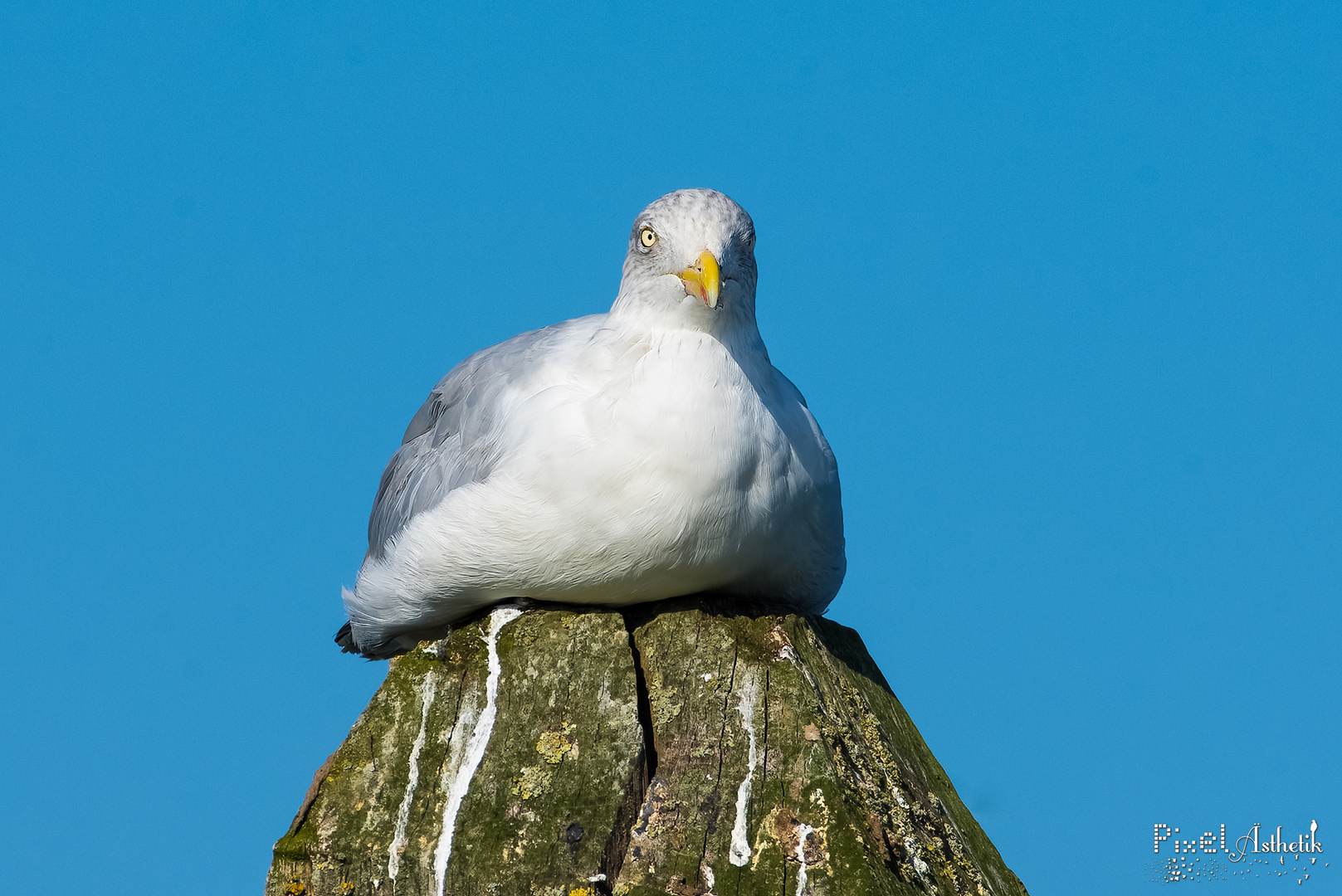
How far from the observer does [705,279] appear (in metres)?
6.09

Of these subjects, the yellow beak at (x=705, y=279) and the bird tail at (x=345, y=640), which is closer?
the yellow beak at (x=705, y=279)

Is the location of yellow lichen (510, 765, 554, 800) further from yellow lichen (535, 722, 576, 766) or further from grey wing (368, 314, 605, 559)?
grey wing (368, 314, 605, 559)

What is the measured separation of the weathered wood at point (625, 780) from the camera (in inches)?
230

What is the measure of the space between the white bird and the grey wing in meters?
0.02

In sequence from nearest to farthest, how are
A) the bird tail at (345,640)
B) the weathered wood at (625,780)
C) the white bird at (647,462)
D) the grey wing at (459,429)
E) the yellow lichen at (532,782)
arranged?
the weathered wood at (625,780), the yellow lichen at (532,782), the white bird at (647,462), the grey wing at (459,429), the bird tail at (345,640)

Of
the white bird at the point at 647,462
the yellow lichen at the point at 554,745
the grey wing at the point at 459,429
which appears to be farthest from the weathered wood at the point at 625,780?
the grey wing at the point at 459,429

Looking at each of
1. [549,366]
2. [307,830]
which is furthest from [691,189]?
[307,830]

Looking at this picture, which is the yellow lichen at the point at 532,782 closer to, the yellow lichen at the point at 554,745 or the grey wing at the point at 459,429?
the yellow lichen at the point at 554,745

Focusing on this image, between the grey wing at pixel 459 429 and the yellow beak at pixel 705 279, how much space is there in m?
0.87

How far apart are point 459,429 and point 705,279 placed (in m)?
1.78

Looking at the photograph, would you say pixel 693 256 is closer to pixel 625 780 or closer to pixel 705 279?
pixel 705 279

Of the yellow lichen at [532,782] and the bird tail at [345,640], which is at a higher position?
the bird tail at [345,640]

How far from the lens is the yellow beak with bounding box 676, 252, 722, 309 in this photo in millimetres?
6047

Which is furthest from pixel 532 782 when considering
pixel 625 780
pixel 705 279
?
pixel 705 279
